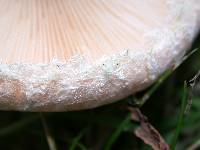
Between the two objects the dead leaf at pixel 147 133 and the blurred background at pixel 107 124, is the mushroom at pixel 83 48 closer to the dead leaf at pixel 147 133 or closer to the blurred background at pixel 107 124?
the dead leaf at pixel 147 133

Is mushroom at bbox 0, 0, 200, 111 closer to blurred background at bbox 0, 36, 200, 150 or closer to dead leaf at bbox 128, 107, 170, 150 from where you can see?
dead leaf at bbox 128, 107, 170, 150

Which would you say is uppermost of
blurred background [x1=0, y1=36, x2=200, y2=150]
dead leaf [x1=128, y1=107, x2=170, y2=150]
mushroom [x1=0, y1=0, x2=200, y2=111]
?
mushroom [x1=0, y1=0, x2=200, y2=111]

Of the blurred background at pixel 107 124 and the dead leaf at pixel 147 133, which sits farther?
the blurred background at pixel 107 124

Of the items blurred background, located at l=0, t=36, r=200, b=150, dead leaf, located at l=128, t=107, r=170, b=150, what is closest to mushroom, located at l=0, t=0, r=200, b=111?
dead leaf, located at l=128, t=107, r=170, b=150

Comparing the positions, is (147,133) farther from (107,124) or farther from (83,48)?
(83,48)

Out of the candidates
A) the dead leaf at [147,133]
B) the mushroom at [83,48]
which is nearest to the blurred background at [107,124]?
the dead leaf at [147,133]
